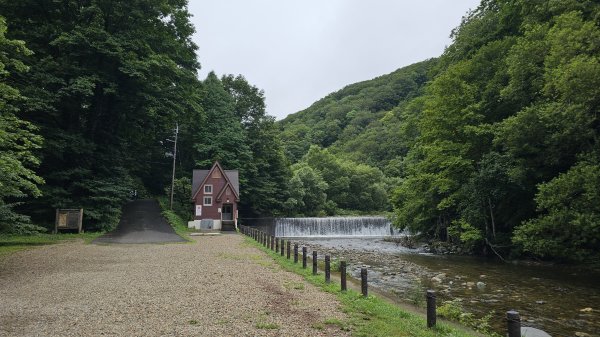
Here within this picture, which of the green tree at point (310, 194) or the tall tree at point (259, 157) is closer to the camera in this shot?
the tall tree at point (259, 157)

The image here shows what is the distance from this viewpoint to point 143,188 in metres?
46.3

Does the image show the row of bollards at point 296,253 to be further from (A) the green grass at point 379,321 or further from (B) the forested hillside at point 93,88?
(B) the forested hillside at point 93,88

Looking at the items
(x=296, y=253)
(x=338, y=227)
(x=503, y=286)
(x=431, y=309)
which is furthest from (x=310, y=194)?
(x=431, y=309)

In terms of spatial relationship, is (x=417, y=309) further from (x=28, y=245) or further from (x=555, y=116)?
(x=28, y=245)

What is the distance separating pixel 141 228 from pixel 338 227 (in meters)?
22.1

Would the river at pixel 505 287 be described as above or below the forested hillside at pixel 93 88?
below

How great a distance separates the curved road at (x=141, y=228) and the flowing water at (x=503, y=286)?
1304cm

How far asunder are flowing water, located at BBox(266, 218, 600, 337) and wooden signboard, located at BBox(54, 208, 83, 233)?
17.5 meters

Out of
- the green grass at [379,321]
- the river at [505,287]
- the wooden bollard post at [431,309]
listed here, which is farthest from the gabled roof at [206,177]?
the wooden bollard post at [431,309]

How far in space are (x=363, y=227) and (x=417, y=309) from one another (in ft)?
110

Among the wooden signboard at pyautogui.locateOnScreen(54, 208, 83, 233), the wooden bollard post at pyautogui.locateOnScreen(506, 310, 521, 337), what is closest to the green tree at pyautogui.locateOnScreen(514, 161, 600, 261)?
the wooden bollard post at pyautogui.locateOnScreen(506, 310, 521, 337)

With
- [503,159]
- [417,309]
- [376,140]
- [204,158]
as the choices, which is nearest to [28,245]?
[417,309]

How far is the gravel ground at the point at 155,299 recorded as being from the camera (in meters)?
6.56

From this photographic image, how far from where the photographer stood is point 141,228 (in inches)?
1081
